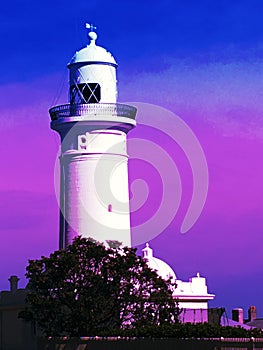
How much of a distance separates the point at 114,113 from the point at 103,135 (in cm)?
131

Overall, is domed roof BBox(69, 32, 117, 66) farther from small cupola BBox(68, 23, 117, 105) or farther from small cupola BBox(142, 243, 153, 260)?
small cupola BBox(142, 243, 153, 260)

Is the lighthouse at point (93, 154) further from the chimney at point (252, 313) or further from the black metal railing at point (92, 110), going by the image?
the chimney at point (252, 313)

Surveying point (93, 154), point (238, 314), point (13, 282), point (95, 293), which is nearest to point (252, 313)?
→ point (238, 314)

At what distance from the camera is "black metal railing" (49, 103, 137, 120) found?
61375 millimetres

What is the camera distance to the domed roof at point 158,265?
199 ft

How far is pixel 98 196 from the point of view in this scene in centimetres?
6088

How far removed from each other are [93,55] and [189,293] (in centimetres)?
1365

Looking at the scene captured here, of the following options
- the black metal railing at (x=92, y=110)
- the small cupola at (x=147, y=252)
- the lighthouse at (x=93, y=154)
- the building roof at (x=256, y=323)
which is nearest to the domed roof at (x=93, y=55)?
the lighthouse at (x=93, y=154)

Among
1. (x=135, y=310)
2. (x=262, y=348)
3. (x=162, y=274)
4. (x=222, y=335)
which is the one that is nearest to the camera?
(x=262, y=348)

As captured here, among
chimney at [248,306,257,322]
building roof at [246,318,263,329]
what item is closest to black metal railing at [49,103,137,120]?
building roof at [246,318,263,329]

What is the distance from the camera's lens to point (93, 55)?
201 feet

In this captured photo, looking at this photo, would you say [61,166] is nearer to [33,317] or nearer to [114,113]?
[114,113]

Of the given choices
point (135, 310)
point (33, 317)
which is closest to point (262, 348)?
point (135, 310)

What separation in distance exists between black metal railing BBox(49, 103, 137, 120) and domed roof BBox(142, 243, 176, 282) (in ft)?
24.2
